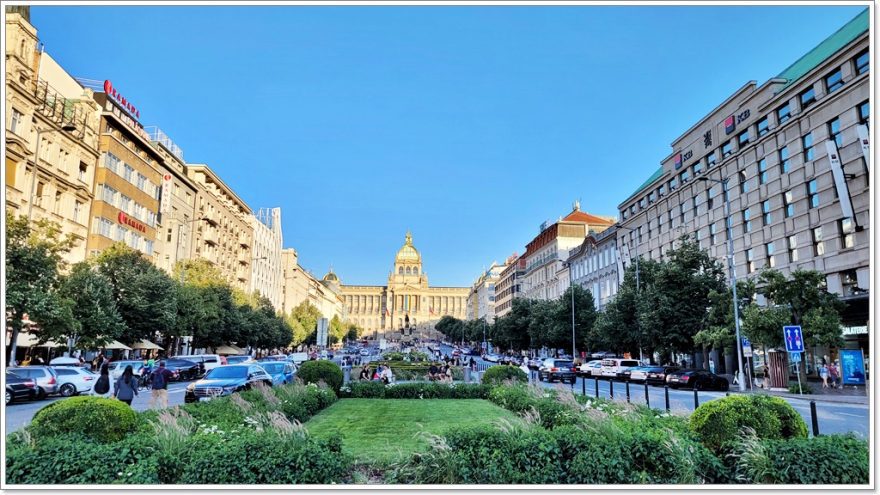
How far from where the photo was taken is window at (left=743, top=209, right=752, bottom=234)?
146 ft

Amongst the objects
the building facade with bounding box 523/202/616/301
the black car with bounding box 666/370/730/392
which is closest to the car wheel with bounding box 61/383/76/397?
the black car with bounding box 666/370/730/392

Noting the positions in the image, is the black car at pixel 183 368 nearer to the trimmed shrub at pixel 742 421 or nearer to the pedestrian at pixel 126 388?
the pedestrian at pixel 126 388

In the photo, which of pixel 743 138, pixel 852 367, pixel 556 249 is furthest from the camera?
pixel 556 249

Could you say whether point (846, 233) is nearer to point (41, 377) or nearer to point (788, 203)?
point (788, 203)

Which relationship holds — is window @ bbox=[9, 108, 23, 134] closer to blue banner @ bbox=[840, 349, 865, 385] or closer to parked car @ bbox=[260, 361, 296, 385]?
parked car @ bbox=[260, 361, 296, 385]

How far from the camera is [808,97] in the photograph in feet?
126

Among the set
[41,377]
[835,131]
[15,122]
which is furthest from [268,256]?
[835,131]

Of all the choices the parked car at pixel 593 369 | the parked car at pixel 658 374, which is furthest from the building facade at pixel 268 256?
the parked car at pixel 658 374

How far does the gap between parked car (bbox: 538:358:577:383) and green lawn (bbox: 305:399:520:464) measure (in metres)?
19.8

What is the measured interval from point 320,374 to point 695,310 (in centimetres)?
2950

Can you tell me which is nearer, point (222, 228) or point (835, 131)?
point (835, 131)

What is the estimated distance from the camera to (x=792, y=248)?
3941 centimetres

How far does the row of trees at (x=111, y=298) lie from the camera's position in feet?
96.0

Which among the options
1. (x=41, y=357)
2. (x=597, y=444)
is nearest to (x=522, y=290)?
(x=41, y=357)
